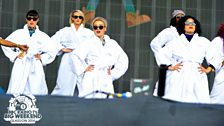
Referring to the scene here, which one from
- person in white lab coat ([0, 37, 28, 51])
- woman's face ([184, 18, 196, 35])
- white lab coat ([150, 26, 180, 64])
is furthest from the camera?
white lab coat ([150, 26, 180, 64])

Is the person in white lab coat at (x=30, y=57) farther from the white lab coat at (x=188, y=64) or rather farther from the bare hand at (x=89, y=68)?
the white lab coat at (x=188, y=64)

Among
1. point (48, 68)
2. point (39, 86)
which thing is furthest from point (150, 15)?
point (39, 86)

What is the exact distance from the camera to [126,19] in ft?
40.6

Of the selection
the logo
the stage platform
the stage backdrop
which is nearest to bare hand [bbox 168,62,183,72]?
the stage platform

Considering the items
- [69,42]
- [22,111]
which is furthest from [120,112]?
[69,42]

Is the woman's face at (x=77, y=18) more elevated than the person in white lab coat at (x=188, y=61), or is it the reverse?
the woman's face at (x=77, y=18)

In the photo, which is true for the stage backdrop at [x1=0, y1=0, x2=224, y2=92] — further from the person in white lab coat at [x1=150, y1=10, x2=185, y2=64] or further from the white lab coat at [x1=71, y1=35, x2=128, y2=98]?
the white lab coat at [x1=71, y1=35, x2=128, y2=98]

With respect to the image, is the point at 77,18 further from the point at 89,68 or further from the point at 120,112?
the point at 120,112

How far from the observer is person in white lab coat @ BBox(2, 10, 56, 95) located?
10.6m

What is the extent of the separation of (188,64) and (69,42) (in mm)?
2480

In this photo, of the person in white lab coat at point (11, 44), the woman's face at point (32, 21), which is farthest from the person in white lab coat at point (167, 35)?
the person in white lab coat at point (11, 44)

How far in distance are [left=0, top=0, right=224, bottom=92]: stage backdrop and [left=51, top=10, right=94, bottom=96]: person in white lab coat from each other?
84 centimetres

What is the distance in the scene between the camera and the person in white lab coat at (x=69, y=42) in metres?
11.0

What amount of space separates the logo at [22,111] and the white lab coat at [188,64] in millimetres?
2972
